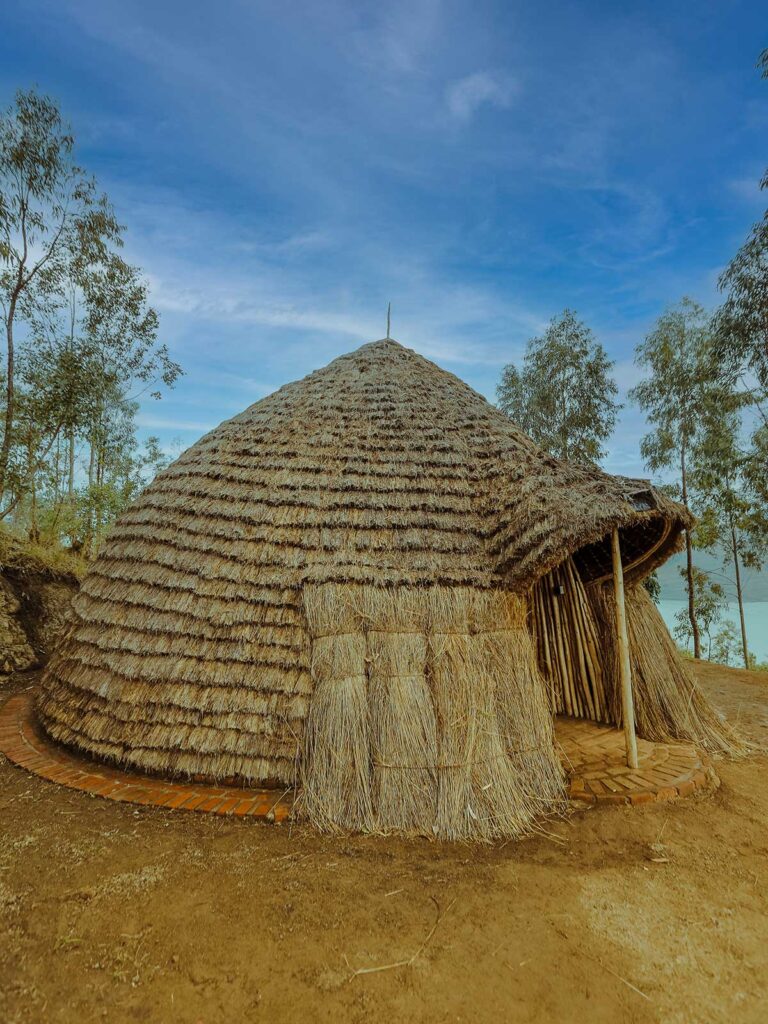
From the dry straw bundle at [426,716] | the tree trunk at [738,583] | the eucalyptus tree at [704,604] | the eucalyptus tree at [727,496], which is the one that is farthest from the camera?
the eucalyptus tree at [704,604]

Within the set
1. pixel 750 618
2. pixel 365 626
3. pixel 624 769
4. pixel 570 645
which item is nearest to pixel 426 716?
pixel 365 626

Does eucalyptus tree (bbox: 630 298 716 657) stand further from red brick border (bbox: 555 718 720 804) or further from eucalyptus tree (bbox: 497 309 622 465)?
red brick border (bbox: 555 718 720 804)

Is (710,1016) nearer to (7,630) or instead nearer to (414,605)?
(414,605)

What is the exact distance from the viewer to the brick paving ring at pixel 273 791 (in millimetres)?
3490

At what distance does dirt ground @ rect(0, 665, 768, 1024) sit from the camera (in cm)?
201

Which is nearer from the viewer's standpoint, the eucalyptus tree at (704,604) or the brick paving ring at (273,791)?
the brick paving ring at (273,791)

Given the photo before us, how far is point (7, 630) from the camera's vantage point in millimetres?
6680

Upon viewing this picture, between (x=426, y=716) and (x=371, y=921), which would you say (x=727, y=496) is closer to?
(x=426, y=716)

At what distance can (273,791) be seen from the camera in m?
3.60

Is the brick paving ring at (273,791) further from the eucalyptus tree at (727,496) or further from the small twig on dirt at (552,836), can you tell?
the eucalyptus tree at (727,496)

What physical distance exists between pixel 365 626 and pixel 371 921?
1.84m

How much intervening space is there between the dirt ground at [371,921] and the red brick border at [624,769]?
0.55ft

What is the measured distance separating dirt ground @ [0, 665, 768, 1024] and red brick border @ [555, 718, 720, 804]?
0.17m

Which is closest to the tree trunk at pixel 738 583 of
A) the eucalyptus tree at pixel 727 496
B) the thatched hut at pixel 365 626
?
the eucalyptus tree at pixel 727 496
